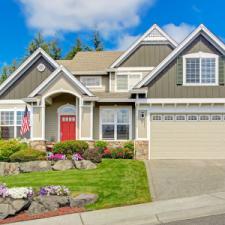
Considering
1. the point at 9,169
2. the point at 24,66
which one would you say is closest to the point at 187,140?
the point at 9,169

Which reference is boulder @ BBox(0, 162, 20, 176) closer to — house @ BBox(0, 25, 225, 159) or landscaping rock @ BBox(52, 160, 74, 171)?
landscaping rock @ BBox(52, 160, 74, 171)

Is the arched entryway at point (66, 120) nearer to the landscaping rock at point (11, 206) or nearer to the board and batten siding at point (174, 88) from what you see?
the board and batten siding at point (174, 88)

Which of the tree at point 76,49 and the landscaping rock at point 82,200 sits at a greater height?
the tree at point 76,49

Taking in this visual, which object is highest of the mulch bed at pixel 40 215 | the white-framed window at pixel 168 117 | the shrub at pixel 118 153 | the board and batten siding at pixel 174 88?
the board and batten siding at pixel 174 88

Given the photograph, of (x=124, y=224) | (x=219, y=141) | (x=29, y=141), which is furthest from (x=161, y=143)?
(x=124, y=224)

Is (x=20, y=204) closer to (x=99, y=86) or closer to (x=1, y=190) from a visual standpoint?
(x=1, y=190)

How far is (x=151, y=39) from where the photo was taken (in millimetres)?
24719

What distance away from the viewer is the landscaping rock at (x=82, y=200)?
1069 cm

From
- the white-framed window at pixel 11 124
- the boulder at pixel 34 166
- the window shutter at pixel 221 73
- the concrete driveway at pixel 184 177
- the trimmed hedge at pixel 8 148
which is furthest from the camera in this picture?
the white-framed window at pixel 11 124

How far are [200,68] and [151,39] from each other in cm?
553

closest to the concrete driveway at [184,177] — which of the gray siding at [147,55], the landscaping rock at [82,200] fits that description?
the landscaping rock at [82,200]

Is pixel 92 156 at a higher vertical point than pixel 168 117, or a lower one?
lower

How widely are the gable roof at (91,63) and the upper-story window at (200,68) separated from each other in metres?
6.53

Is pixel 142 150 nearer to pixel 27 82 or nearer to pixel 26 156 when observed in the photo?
pixel 26 156
